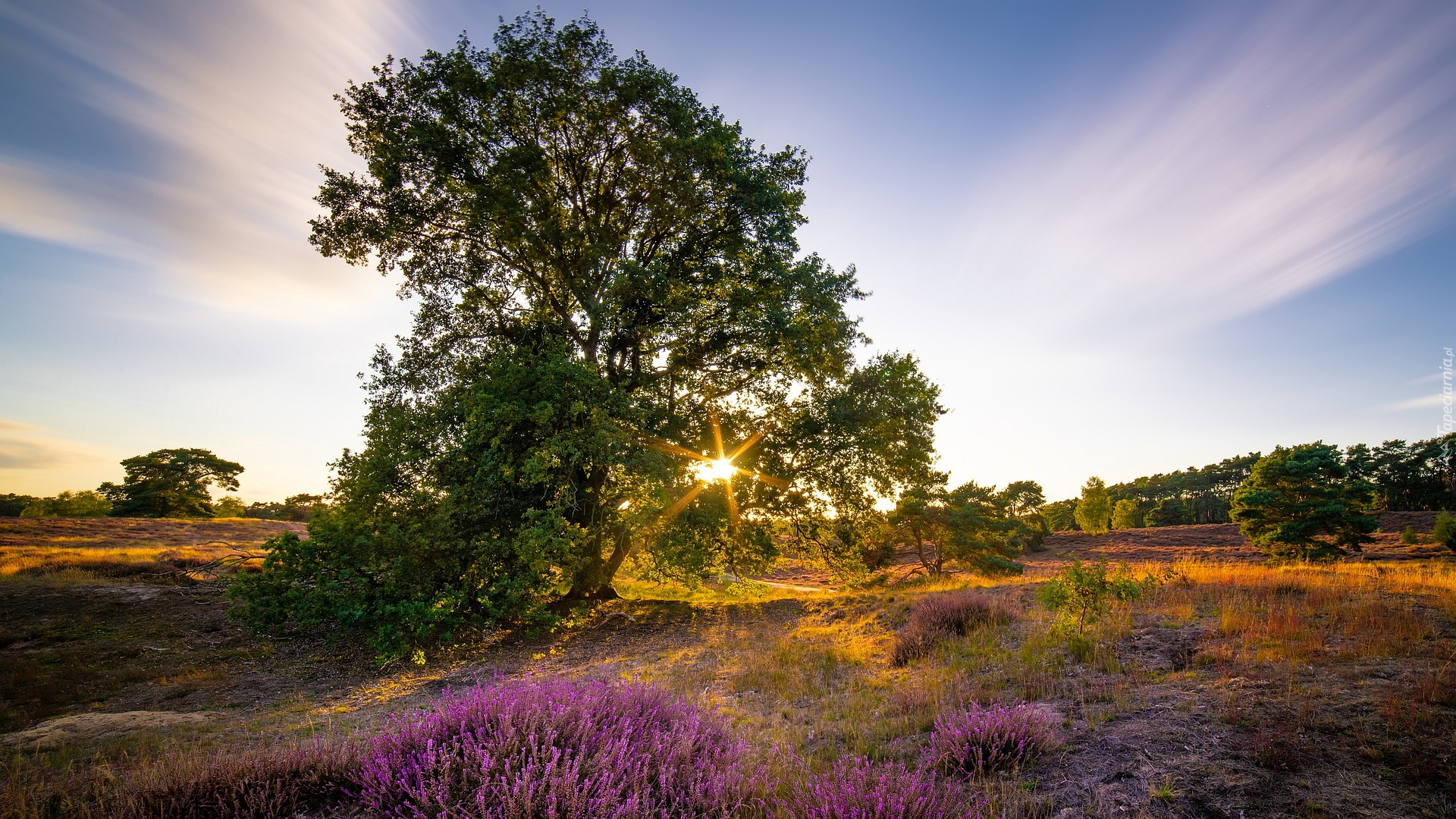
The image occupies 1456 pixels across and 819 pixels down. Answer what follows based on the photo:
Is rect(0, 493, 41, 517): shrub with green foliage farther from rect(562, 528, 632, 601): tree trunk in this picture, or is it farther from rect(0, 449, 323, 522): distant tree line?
rect(562, 528, 632, 601): tree trunk

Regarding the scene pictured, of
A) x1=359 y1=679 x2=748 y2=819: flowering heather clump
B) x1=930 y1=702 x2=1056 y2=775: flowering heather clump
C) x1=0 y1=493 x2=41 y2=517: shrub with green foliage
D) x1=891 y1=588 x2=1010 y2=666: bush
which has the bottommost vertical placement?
x1=891 y1=588 x2=1010 y2=666: bush

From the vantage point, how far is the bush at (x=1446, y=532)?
28.7 m

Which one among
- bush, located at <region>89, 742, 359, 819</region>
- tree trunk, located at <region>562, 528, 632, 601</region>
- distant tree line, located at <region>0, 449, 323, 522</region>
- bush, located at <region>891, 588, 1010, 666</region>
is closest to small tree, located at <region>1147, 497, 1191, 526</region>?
bush, located at <region>891, 588, 1010, 666</region>

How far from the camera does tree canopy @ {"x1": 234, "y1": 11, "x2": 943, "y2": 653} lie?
11.0 m

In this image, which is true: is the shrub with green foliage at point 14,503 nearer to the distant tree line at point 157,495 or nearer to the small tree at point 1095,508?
the distant tree line at point 157,495

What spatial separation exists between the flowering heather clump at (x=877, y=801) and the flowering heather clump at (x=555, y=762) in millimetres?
532

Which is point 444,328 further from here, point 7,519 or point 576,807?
point 7,519

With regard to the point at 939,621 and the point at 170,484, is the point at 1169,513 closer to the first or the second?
the point at 939,621

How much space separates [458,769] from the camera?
148 inches

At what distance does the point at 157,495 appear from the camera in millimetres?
46188

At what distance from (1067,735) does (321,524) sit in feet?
43.1

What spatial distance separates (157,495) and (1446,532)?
314 feet

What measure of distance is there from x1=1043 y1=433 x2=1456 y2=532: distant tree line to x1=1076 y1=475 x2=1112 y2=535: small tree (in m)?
0.08

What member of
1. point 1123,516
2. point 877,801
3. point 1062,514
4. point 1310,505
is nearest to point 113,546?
point 877,801
